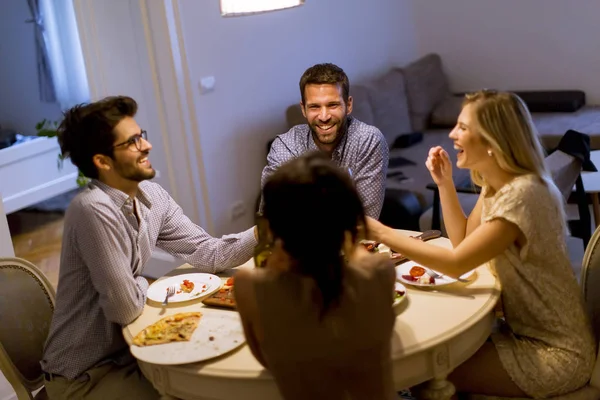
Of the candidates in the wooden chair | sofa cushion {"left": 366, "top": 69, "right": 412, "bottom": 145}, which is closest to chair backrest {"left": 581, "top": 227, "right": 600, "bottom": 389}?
the wooden chair

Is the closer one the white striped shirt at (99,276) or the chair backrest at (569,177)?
the white striped shirt at (99,276)

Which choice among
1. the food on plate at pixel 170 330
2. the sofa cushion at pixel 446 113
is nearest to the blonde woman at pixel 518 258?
the food on plate at pixel 170 330

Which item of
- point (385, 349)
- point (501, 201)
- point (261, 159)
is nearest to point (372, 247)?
point (501, 201)

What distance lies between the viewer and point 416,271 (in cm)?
233

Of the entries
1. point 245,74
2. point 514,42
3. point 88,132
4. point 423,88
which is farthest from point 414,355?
point 514,42

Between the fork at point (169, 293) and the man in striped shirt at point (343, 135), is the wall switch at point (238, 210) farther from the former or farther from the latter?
the fork at point (169, 293)

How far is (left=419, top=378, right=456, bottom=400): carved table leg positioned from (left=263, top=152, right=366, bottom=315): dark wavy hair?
0.54 meters

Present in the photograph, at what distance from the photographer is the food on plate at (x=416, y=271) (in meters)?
2.31

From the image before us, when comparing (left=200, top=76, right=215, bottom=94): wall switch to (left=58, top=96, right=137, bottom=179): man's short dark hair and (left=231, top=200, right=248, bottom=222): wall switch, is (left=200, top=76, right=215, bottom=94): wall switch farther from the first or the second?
(left=58, top=96, right=137, bottom=179): man's short dark hair

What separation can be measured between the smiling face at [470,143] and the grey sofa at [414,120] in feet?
6.20

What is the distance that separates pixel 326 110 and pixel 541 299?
1.13 meters

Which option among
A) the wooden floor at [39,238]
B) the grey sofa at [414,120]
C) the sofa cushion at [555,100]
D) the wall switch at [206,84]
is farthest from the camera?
the sofa cushion at [555,100]

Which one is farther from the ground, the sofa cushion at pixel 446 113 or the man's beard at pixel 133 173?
Result: the man's beard at pixel 133 173

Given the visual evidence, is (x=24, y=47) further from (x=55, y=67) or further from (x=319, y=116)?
(x=319, y=116)
